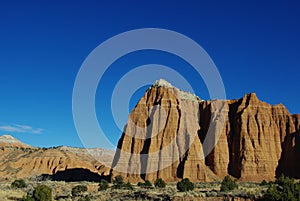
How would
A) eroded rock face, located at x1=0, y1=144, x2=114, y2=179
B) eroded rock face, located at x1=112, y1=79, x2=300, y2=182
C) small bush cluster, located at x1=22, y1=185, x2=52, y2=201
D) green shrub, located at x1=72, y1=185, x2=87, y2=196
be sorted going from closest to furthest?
1. small bush cluster, located at x1=22, y1=185, x2=52, y2=201
2. green shrub, located at x1=72, y1=185, x2=87, y2=196
3. eroded rock face, located at x1=112, y1=79, x2=300, y2=182
4. eroded rock face, located at x1=0, y1=144, x2=114, y2=179

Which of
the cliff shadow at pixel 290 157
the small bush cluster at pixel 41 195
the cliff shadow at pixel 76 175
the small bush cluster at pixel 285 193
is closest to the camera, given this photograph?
the small bush cluster at pixel 285 193

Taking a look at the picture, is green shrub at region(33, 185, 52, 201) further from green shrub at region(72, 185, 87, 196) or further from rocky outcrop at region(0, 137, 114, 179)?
rocky outcrop at region(0, 137, 114, 179)

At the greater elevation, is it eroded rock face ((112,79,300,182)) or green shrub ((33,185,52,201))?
eroded rock face ((112,79,300,182))

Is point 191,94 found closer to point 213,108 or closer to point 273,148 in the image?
point 213,108

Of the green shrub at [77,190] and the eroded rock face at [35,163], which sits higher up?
the eroded rock face at [35,163]

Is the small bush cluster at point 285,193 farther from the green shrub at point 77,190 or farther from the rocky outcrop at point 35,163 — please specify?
the rocky outcrop at point 35,163

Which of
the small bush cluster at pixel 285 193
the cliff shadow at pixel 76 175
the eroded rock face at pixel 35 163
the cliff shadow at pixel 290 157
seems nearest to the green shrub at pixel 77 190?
the small bush cluster at pixel 285 193

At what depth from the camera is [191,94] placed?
374 ft

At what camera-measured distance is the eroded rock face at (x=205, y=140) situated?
287ft

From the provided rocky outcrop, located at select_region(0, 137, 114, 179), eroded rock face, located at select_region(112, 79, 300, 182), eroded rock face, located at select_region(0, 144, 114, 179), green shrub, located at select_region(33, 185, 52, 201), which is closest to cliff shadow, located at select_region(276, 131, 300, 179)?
eroded rock face, located at select_region(112, 79, 300, 182)

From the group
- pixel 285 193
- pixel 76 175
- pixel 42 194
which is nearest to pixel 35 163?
pixel 76 175

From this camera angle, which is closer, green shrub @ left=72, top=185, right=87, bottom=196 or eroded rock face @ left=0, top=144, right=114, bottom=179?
green shrub @ left=72, top=185, right=87, bottom=196

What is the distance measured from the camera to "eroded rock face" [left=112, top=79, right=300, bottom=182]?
287 ft

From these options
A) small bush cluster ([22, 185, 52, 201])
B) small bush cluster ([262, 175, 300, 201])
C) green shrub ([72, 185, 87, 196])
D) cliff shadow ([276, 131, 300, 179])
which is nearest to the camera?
small bush cluster ([262, 175, 300, 201])
